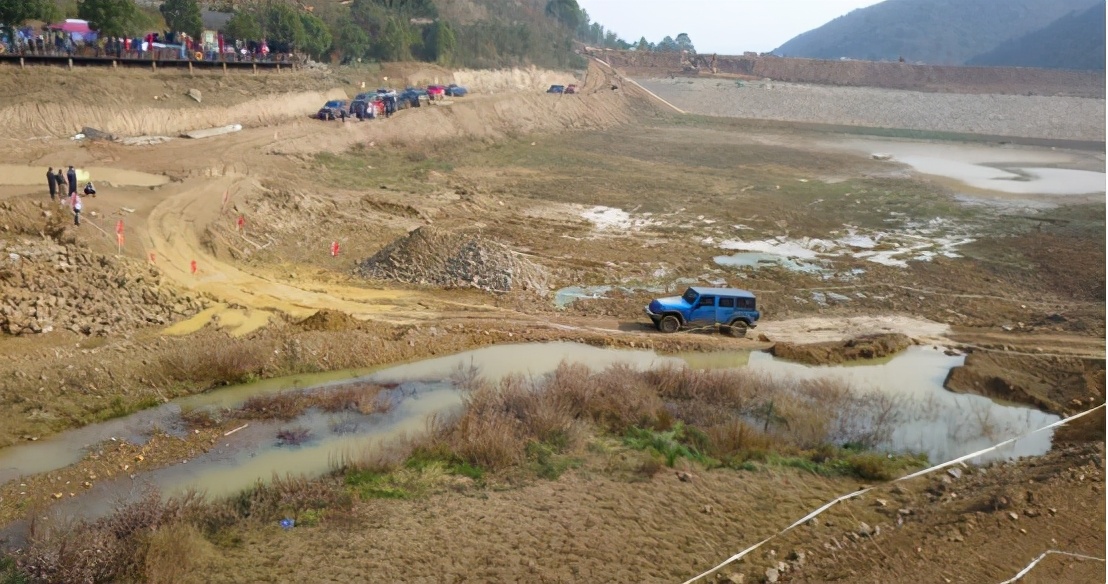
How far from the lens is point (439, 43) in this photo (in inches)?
3201

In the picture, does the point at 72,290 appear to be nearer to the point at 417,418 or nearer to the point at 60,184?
the point at 60,184

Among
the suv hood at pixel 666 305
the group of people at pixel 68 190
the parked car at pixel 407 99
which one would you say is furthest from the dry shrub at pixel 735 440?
the parked car at pixel 407 99

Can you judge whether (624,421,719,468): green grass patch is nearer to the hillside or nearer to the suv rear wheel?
the suv rear wheel

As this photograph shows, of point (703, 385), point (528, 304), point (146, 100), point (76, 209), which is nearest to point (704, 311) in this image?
point (528, 304)

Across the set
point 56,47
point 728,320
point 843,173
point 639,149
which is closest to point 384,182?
point 56,47

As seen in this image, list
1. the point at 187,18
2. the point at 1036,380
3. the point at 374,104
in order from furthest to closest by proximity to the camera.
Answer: the point at 187,18 < the point at 374,104 < the point at 1036,380

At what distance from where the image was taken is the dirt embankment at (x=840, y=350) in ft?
74.2

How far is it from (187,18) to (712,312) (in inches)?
1736

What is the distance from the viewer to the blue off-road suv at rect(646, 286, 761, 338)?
23.9m

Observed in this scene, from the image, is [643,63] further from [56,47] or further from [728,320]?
[728,320]

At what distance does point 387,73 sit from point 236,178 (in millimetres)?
38420

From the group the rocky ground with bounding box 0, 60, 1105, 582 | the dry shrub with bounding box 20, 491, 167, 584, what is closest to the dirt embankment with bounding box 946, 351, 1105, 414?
the rocky ground with bounding box 0, 60, 1105, 582

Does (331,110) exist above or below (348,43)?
below

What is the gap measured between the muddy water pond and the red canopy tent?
36990 mm
